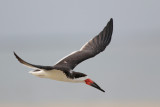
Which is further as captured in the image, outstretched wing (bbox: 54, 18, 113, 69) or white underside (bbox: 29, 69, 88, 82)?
outstretched wing (bbox: 54, 18, 113, 69)

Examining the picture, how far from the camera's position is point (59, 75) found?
908 cm

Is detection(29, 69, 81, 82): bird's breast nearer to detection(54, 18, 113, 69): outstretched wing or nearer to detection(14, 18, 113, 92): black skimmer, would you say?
detection(14, 18, 113, 92): black skimmer

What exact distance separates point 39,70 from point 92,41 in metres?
2.37

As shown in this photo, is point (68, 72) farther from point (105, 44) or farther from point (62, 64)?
point (105, 44)

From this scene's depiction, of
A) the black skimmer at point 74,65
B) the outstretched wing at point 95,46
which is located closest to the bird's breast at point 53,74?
the black skimmer at point 74,65

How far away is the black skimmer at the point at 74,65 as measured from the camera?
895 centimetres

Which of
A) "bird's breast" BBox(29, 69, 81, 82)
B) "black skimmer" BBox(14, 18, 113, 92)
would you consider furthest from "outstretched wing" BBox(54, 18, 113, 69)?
"bird's breast" BBox(29, 69, 81, 82)

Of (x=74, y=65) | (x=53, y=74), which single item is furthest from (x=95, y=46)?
(x=53, y=74)

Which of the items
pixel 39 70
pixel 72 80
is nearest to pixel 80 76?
→ pixel 72 80

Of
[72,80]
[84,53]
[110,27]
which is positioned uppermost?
[110,27]

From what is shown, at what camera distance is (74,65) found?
10.1 m

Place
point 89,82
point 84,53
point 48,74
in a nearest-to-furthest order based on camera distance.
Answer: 1. point 48,74
2. point 89,82
3. point 84,53

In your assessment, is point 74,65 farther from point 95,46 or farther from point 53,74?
point 95,46

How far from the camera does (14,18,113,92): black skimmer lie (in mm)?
8953
